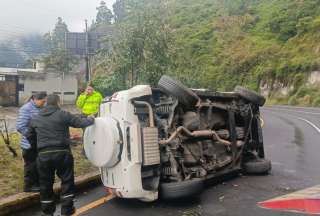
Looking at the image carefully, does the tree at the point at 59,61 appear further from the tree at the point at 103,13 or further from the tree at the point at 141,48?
the tree at the point at 103,13

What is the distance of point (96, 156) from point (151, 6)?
1053cm

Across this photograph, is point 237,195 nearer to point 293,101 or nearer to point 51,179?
point 51,179

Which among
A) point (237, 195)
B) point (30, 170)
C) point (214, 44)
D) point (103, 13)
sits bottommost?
point (237, 195)

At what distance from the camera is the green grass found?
570 centimetres

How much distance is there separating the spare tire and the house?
86.5 ft

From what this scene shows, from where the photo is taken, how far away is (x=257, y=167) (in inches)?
276

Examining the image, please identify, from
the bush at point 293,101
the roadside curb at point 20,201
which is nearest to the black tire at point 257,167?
the roadside curb at point 20,201

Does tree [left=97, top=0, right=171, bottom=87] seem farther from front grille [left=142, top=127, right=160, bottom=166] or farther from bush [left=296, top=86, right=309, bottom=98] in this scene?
bush [left=296, top=86, right=309, bottom=98]

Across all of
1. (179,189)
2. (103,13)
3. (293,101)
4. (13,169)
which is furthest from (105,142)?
(103,13)

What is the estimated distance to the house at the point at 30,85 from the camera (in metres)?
32.4

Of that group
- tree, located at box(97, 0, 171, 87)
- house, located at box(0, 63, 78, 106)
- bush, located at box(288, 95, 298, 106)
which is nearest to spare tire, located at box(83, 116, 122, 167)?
tree, located at box(97, 0, 171, 87)

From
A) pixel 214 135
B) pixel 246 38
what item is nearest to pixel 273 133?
pixel 214 135

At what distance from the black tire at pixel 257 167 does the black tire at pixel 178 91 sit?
1927 mm

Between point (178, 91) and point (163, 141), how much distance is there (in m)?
0.77
